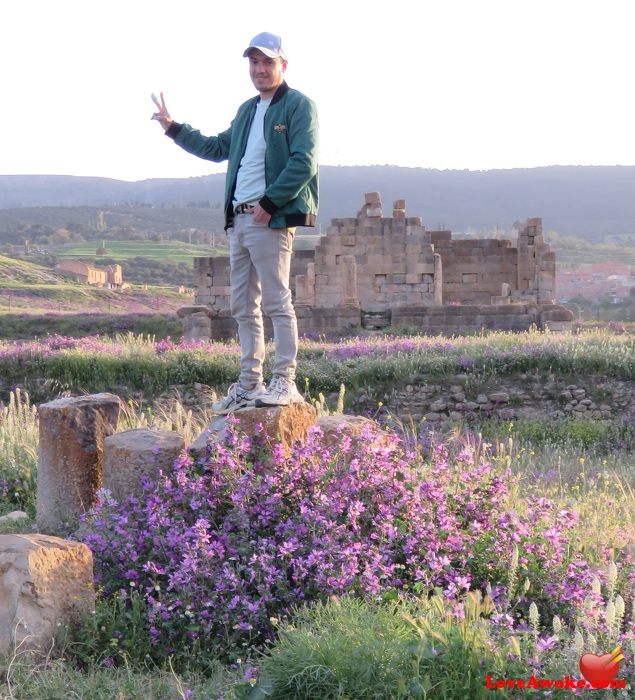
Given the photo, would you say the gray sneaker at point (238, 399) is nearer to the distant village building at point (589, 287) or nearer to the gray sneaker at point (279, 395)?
the gray sneaker at point (279, 395)

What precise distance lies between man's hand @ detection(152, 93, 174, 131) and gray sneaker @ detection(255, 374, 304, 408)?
2055 mm

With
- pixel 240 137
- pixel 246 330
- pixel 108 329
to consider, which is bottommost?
pixel 108 329

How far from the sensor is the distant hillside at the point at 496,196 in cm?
15250

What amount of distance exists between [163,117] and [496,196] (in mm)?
170157

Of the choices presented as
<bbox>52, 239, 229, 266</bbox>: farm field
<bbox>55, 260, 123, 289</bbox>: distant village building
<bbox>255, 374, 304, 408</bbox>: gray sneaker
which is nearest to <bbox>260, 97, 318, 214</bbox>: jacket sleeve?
<bbox>255, 374, 304, 408</bbox>: gray sneaker

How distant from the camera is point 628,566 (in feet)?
17.0

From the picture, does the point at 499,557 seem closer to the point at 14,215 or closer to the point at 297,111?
the point at 297,111

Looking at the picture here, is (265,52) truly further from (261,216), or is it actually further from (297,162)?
(261,216)

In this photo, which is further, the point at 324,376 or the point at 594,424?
the point at 324,376

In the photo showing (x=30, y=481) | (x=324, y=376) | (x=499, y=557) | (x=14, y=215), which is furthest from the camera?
(x=14, y=215)

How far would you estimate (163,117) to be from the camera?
638 cm

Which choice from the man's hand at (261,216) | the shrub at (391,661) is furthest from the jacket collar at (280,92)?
the shrub at (391,661)

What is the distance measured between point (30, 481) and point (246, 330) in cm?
263

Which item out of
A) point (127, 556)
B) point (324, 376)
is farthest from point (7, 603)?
point (324, 376)
